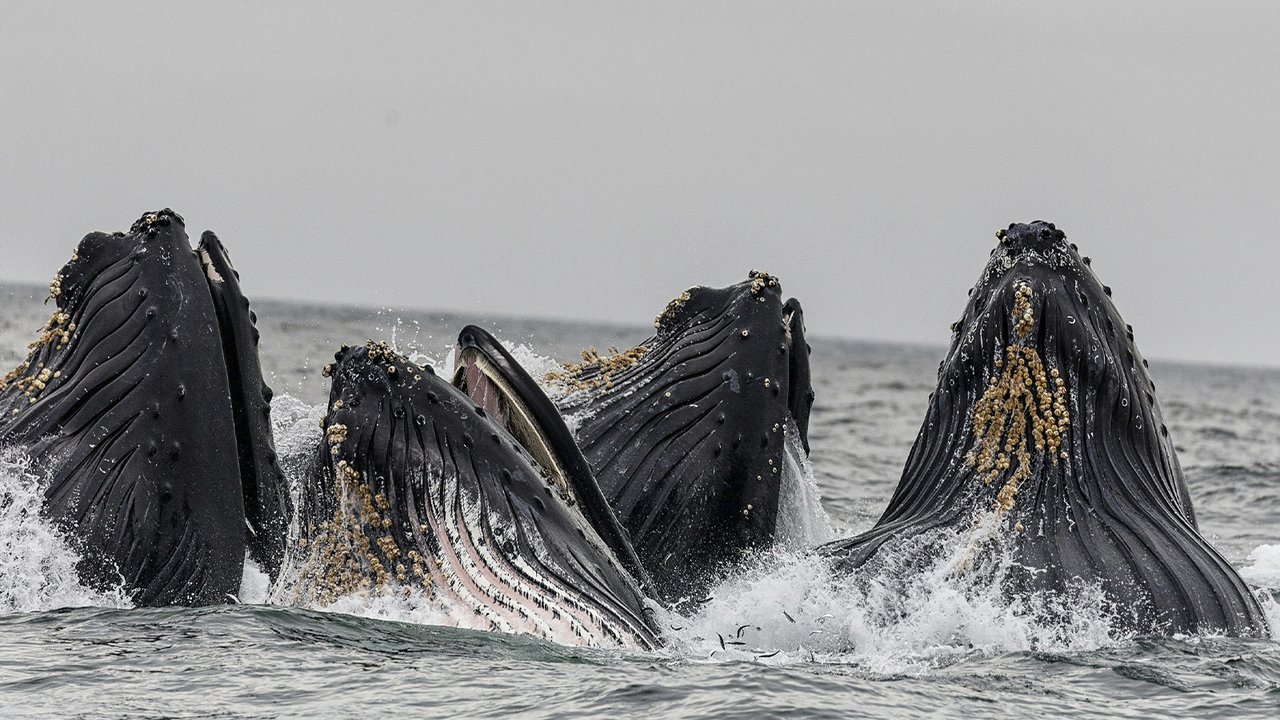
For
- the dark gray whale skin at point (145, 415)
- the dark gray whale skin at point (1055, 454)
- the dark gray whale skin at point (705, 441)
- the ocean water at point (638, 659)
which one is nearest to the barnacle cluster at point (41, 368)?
the dark gray whale skin at point (145, 415)

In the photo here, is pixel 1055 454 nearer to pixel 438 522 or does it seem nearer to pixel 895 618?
pixel 895 618

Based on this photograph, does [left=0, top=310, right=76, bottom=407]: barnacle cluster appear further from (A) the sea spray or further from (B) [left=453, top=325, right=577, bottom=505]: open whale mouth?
(A) the sea spray

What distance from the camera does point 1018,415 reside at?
8.33 meters

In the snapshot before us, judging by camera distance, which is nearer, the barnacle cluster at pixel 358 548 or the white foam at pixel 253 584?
the barnacle cluster at pixel 358 548

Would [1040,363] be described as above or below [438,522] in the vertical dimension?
above

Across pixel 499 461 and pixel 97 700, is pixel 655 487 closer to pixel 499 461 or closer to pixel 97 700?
pixel 499 461

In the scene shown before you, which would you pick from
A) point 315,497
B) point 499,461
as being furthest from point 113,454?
point 499,461

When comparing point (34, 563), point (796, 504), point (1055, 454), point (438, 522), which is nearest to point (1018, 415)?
point (1055, 454)

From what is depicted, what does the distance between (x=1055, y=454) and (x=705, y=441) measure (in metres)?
1.97

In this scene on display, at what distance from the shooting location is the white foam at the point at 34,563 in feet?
24.7

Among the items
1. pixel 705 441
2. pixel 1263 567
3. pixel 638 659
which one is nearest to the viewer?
pixel 638 659

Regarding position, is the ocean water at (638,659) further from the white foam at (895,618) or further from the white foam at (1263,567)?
the white foam at (1263,567)

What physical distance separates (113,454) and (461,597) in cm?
183

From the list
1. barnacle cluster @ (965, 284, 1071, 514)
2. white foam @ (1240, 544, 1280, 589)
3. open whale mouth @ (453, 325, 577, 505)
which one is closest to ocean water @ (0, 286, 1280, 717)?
barnacle cluster @ (965, 284, 1071, 514)
